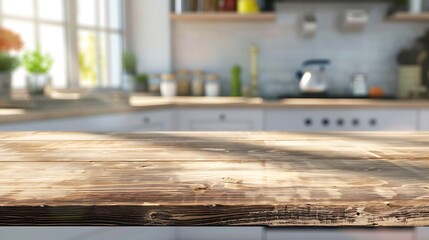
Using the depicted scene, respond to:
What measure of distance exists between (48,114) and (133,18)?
5.14 ft

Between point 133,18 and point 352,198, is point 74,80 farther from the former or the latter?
point 352,198

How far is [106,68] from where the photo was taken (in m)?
3.54

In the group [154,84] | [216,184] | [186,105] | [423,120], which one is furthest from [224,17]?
[216,184]

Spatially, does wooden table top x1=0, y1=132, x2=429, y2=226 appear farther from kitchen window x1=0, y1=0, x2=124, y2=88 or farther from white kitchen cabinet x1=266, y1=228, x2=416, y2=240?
kitchen window x1=0, y1=0, x2=124, y2=88

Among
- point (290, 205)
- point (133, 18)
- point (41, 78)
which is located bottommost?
point (290, 205)

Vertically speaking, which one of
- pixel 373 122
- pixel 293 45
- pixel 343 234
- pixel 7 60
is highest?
pixel 293 45

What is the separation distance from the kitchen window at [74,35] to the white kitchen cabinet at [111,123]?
722mm

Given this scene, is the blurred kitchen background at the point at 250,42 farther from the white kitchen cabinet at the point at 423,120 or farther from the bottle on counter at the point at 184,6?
the white kitchen cabinet at the point at 423,120

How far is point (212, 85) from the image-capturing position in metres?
3.37

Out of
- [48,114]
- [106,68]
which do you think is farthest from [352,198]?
[106,68]

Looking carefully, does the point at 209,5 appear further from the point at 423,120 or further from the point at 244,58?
the point at 423,120

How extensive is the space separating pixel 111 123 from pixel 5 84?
0.57 m

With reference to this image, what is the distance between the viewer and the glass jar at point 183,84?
348 cm

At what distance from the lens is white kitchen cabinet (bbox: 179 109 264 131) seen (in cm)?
289
